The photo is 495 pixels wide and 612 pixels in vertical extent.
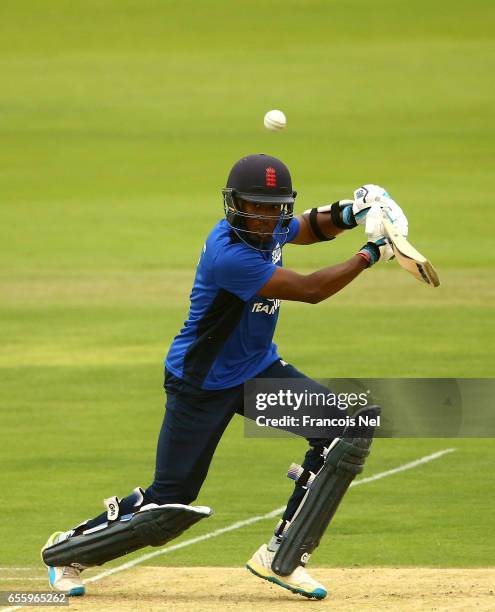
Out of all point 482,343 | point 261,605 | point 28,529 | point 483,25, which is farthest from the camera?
point 483,25

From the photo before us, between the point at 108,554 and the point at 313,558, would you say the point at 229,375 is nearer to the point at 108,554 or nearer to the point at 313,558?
the point at 108,554

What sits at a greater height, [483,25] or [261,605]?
[483,25]

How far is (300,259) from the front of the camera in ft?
69.1

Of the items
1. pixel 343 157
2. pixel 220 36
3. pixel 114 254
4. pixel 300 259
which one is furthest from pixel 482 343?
pixel 220 36

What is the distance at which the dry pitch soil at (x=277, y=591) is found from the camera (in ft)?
21.2

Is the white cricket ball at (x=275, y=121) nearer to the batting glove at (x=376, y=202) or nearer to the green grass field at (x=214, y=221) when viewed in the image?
the batting glove at (x=376, y=202)

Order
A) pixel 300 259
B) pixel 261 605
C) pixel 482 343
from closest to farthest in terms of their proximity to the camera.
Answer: pixel 261 605
pixel 482 343
pixel 300 259

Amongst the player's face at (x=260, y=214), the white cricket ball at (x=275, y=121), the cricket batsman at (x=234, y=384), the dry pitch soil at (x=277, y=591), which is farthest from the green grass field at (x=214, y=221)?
the white cricket ball at (x=275, y=121)

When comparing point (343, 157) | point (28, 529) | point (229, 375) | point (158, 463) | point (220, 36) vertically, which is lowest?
point (28, 529)

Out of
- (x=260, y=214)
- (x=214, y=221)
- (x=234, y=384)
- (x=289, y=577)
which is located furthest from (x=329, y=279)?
(x=214, y=221)

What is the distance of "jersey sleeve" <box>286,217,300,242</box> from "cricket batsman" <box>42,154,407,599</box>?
31 cm

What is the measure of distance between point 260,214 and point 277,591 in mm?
1766

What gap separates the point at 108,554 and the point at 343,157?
25.7 meters

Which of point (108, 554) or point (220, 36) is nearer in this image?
point (108, 554)
